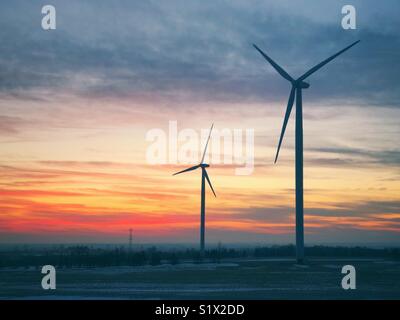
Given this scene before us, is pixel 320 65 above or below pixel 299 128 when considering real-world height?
above

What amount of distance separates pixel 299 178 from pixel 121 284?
25212 millimetres

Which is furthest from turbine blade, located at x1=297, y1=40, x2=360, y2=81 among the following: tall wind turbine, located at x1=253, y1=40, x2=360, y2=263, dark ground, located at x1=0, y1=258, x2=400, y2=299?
dark ground, located at x1=0, y1=258, x2=400, y2=299

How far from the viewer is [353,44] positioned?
2512 inches

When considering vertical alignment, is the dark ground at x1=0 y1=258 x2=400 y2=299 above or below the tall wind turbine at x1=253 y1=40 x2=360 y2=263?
below

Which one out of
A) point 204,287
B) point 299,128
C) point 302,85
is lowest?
point 204,287

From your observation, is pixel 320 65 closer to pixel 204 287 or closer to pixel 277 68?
pixel 277 68

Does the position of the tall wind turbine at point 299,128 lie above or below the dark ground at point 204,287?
above

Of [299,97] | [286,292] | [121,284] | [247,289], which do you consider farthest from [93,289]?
[299,97]

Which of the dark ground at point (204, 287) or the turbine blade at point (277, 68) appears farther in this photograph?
the turbine blade at point (277, 68)

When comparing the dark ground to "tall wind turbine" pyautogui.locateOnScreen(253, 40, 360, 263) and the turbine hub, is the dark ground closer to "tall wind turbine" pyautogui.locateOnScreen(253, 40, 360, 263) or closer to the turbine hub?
"tall wind turbine" pyautogui.locateOnScreen(253, 40, 360, 263)

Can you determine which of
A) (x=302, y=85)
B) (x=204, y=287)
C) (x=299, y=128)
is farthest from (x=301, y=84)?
(x=204, y=287)

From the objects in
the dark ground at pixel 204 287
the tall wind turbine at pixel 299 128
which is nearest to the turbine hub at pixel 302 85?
the tall wind turbine at pixel 299 128

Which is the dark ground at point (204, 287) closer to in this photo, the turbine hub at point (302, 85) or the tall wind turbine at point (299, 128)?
the tall wind turbine at point (299, 128)

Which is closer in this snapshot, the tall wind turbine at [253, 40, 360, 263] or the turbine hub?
the tall wind turbine at [253, 40, 360, 263]
